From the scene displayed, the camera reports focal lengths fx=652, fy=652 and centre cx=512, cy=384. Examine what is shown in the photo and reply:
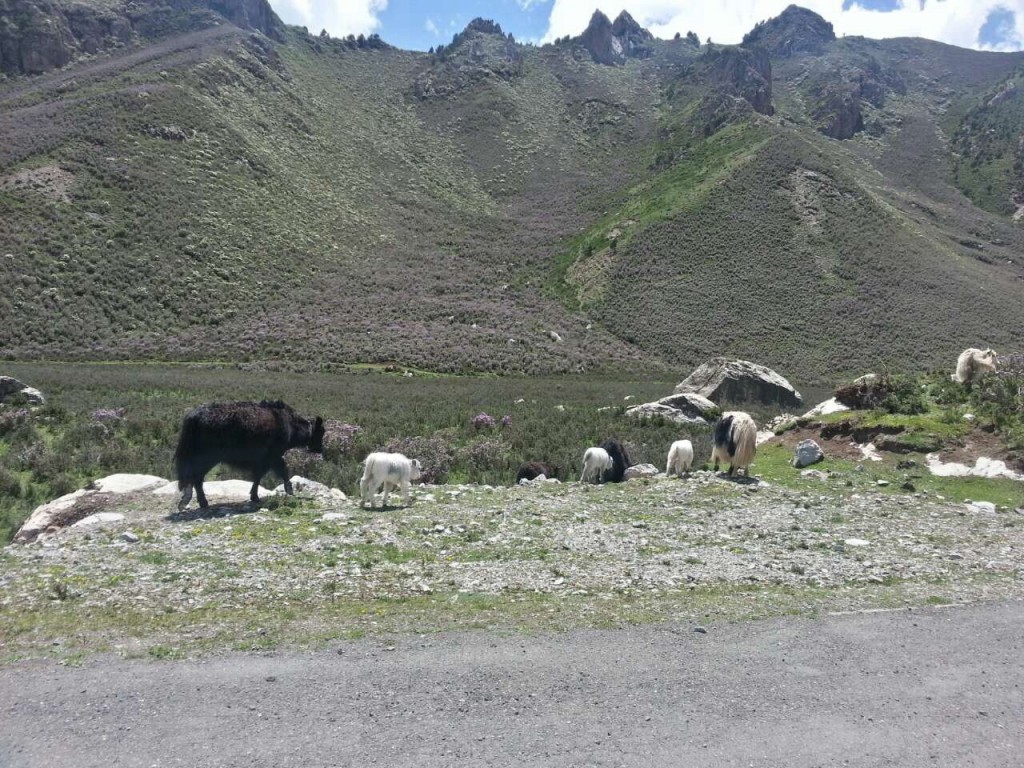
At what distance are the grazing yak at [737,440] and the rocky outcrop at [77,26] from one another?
12493 centimetres

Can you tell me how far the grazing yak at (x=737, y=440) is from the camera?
15.1 m

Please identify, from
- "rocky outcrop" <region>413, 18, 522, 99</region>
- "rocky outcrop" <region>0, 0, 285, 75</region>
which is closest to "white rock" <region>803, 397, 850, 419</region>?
"rocky outcrop" <region>0, 0, 285, 75</region>

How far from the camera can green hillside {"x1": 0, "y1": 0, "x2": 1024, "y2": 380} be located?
187ft

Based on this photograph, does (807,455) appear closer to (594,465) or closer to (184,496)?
(594,465)

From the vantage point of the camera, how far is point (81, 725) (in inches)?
199

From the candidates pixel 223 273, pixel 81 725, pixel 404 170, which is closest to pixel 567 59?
pixel 404 170

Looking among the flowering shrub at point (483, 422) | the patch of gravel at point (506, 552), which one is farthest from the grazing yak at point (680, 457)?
the flowering shrub at point (483, 422)

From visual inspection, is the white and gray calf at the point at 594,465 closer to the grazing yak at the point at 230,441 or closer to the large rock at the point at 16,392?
the grazing yak at the point at 230,441

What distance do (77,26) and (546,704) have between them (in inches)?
5663

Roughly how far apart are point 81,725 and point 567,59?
192 m

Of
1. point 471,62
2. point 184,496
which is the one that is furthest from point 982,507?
point 471,62

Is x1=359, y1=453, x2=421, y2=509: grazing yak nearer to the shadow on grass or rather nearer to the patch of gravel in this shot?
the patch of gravel

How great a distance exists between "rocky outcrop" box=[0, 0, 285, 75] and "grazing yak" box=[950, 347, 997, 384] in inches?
5006

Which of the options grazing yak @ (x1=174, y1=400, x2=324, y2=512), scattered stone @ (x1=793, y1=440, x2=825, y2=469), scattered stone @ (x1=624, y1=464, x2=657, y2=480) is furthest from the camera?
scattered stone @ (x1=624, y1=464, x2=657, y2=480)
